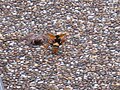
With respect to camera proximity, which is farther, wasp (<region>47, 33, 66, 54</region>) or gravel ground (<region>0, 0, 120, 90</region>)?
wasp (<region>47, 33, 66, 54</region>)

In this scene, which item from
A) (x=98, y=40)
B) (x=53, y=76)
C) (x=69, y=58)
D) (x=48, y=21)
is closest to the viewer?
(x=53, y=76)

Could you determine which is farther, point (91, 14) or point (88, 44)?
point (91, 14)

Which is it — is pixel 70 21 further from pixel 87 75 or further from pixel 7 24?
pixel 87 75

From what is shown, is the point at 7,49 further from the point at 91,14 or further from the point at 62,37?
the point at 91,14

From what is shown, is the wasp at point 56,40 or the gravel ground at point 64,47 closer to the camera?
the gravel ground at point 64,47

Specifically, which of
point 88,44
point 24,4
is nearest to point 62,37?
point 88,44

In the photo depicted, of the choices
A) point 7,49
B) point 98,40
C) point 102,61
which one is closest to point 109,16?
point 98,40

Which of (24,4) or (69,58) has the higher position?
(24,4)

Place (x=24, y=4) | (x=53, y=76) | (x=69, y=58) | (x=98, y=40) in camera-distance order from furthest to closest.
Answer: (x=24, y=4) → (x=98, y=40) → (x=69, y=58) → (x=53, y=76)
